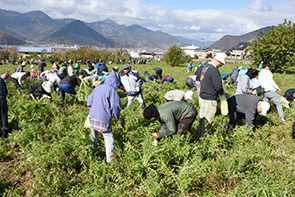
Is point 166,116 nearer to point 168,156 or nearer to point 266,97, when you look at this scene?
point 168,156

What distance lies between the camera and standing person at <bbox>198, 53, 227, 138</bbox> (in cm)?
352

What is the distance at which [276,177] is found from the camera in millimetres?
2693

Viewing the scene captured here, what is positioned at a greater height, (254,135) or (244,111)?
(244,111)

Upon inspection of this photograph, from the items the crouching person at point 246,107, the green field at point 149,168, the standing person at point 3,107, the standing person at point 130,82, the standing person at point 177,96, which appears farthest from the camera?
the standing person at point 130,82

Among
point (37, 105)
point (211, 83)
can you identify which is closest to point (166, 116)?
point (211, 83)

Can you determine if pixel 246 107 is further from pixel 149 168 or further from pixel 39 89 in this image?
pixel 39 89

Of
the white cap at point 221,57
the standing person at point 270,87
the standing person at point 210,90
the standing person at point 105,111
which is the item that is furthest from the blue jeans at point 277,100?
the standing person at point 105,111

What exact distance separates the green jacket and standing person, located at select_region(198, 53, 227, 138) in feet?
1.79

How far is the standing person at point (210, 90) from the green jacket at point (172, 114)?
1.79ft

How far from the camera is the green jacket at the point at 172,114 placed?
10.1ft

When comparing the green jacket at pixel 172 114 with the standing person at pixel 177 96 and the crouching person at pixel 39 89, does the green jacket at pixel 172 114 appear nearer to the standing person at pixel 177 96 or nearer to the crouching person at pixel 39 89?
the standing person at pixel 177 96

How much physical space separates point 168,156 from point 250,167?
1.38 meters

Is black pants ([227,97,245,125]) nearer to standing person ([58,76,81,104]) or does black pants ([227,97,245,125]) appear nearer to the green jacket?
the green jacket

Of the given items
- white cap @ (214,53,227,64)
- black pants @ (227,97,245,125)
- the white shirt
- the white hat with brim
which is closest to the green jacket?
white cap @ (214,53,227,64)
